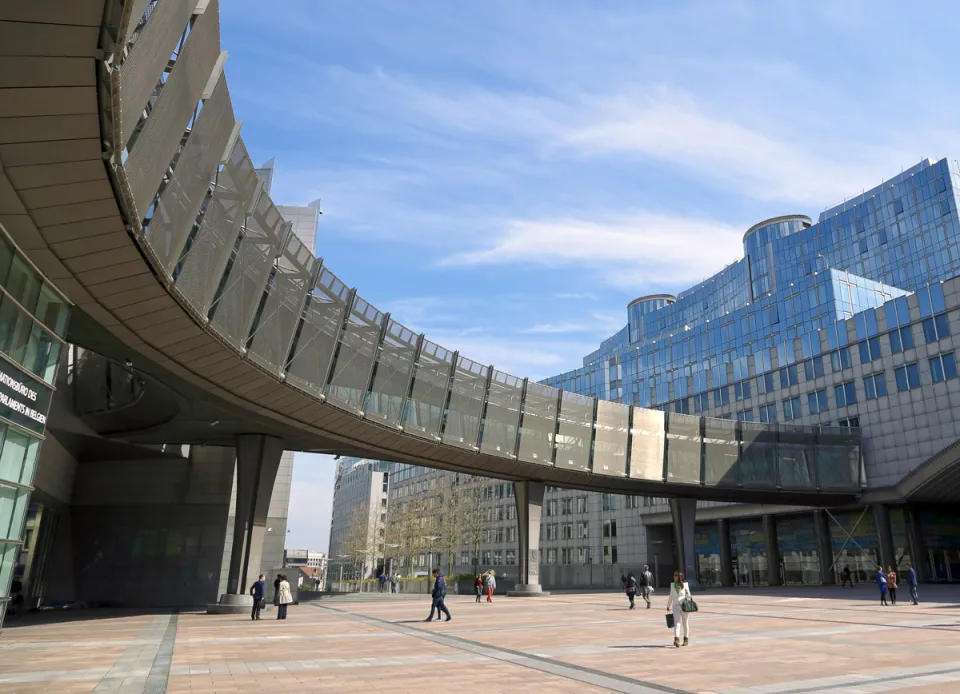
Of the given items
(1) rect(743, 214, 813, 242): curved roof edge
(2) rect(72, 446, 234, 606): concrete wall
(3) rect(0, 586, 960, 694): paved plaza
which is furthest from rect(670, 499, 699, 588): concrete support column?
(1) rect(743, 214, 813, 242): curved roof edge

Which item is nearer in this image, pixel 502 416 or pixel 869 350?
pixel 502 416

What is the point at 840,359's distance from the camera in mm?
56250

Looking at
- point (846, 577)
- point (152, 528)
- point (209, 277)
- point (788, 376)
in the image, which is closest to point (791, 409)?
point (788, 376)

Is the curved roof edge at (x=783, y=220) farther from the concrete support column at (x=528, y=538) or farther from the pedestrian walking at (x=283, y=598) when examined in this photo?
the pedestrian walking at (x=283, y=598)

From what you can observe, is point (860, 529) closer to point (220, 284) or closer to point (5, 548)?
point (220, 284)

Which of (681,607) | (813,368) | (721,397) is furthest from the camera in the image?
(721,397)

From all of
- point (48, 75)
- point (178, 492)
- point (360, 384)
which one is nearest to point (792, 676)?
point (48, 75)

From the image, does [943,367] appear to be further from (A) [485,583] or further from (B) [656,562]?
(A) [485,583]

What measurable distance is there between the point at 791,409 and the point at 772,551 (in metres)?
12.7

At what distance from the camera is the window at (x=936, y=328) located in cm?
4722

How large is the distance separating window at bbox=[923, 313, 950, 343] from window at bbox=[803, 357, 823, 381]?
1021 centimetres

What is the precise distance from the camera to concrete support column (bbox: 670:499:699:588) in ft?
148

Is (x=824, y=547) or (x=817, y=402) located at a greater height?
(x=817, y=402)

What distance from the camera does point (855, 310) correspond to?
269ft
